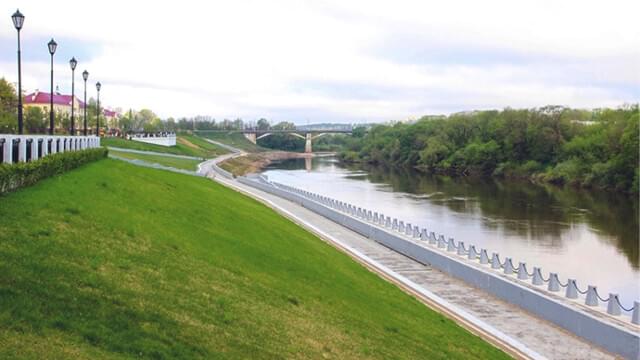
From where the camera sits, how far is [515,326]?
16.5 metres

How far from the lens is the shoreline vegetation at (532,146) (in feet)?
233

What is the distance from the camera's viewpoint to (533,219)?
4628cm

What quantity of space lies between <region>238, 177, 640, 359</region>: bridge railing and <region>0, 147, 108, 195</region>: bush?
1260 centimetres

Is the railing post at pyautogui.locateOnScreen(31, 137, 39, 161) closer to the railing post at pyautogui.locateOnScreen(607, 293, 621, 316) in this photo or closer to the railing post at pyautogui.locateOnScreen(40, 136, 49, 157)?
the railing post at pyautogui.locateOnScreen(40, 136, 49, 157)

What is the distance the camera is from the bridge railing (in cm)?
1495

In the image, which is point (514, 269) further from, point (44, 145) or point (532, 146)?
point (532, 146)

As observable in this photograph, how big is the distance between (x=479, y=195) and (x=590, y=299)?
49.6 metres

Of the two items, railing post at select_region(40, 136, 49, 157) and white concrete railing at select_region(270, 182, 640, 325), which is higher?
railing post at select_region(40, 136, 49, 157)

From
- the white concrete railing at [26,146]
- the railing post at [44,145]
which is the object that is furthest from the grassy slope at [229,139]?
the railing post at [44,145]

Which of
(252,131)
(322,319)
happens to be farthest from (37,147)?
(252,131)

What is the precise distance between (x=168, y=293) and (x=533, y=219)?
40.2 meters

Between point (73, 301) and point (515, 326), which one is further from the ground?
point (73, 301)

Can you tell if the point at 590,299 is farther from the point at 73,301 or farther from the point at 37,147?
the point at 37,147

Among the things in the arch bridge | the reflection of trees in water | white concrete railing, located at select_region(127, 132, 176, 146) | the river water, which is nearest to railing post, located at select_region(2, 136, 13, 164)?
the river water
